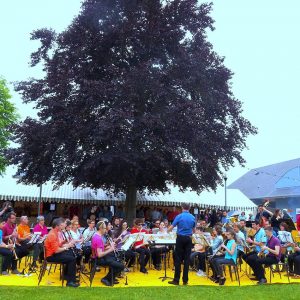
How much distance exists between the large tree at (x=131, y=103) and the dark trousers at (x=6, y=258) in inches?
304

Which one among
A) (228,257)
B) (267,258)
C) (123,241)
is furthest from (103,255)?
(267,258)

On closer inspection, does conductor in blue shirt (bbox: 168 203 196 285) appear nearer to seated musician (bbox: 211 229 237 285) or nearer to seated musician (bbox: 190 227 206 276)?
seated musician (bbox: 211 229 237 285)

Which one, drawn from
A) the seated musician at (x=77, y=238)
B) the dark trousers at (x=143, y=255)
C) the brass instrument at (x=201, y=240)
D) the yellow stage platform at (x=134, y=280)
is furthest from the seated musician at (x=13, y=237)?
the brass instrument at (x=201, y=240)

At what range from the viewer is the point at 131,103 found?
19922 mm

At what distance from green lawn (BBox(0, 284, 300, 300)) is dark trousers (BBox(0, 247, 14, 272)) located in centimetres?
189

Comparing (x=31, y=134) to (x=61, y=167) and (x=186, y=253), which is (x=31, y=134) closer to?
(x=61, y=167)

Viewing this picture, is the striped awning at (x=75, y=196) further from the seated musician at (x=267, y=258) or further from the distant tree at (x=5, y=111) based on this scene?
the seated musician at (x=267, y=258)

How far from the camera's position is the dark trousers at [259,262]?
11192 mm

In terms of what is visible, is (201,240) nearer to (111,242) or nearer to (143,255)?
(143,255)

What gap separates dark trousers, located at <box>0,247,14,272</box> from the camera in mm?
11531

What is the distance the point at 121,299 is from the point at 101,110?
1328cm

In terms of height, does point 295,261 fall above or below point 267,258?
below

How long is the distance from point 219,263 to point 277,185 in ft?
123

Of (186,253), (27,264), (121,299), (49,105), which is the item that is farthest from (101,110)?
(121,299)
